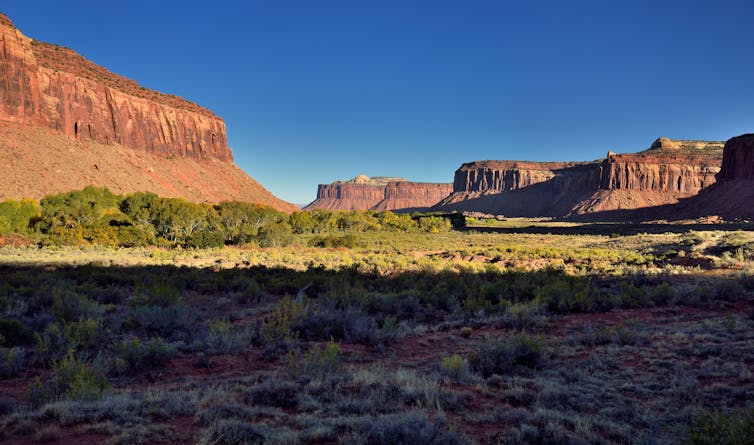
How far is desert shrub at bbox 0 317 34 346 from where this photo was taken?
8727 mm

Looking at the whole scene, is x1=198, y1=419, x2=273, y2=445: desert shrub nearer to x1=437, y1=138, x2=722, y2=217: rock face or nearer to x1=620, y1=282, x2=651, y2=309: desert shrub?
x1=620, y1=282, x2=651, y2=309: desert shrub

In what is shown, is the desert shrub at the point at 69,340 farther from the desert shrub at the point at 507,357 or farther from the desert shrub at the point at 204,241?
the desert shrub at the point at 204,241

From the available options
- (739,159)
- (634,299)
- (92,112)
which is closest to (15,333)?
(634,299)

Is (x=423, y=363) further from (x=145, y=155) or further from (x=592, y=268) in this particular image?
(x=145, y=155)

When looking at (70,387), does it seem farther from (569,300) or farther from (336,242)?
(336,242)

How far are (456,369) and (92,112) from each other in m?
93.0

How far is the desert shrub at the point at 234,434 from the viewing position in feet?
13.4

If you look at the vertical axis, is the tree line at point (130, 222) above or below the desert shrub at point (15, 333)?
above

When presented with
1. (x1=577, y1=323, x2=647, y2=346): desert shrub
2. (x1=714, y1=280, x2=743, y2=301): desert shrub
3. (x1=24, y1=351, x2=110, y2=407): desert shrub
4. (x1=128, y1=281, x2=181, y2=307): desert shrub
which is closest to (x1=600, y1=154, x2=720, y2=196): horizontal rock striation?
(x1=714, y1=280, x2=743, y2=301): desert shrub

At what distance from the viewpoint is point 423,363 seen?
25.9 feet

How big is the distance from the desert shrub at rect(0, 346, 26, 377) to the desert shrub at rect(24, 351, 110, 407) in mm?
1793

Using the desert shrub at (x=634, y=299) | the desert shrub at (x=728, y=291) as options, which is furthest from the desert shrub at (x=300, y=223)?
the desert shrub at (x=728, y=291)

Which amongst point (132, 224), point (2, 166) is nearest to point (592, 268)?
point (132, 224)

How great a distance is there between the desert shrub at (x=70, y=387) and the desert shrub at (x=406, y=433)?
3.68 m
